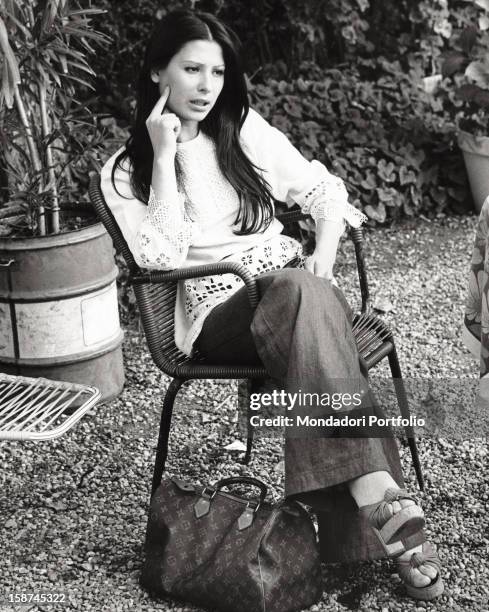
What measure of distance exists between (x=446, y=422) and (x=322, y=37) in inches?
142

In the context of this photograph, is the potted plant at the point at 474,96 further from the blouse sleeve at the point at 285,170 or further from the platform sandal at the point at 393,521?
the platform sandal at the point at 393,521

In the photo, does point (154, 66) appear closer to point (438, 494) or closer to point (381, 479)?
point (381, 479)

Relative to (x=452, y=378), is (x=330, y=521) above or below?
above

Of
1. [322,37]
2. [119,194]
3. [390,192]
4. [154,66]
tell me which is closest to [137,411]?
[119,194]

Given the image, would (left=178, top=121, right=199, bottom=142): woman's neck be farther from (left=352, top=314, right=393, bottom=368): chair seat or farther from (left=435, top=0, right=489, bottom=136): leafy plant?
(left=435, top=0, right=489, bottom=136): leafy plant

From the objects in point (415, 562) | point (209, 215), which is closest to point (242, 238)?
point (209, 215)

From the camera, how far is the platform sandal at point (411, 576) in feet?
7.35

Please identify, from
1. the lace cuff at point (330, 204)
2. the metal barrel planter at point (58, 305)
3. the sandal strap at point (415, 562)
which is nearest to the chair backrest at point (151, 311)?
the lace cuff at point (330, 204)

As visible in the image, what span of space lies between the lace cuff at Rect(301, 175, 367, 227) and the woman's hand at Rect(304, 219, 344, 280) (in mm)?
23

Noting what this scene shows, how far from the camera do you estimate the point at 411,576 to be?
2248 mm

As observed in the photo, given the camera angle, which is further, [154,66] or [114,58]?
[114,58]

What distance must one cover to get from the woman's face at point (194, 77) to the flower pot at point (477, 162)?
3234 mm

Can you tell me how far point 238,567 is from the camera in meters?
2.18

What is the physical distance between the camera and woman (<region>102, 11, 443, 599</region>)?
219 cm
